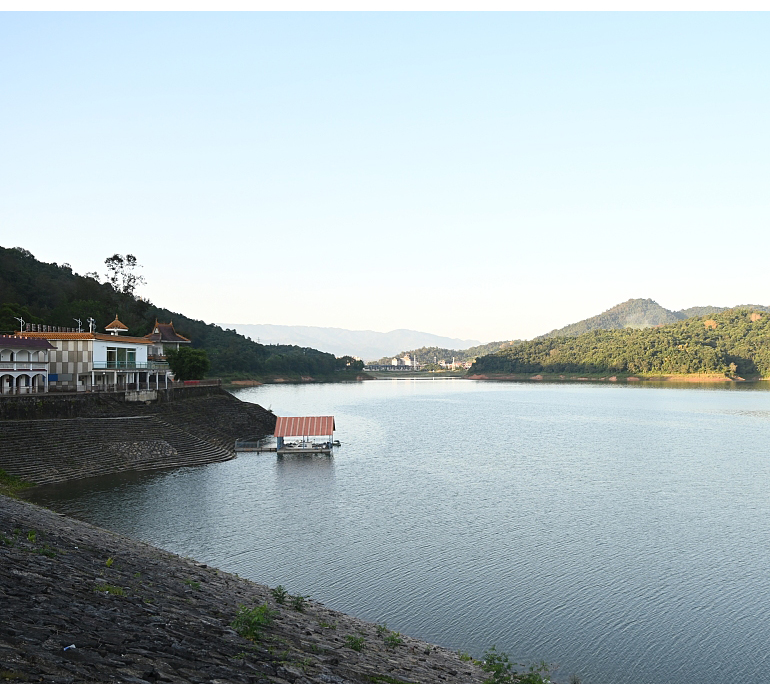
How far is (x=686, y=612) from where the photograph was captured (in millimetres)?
20141

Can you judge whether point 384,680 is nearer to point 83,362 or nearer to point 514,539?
point 514,539

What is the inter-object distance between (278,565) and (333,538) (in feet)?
13.9

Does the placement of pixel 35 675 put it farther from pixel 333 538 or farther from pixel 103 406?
pixel 103 406

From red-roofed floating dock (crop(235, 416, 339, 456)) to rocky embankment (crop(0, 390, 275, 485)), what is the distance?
2.25 metres

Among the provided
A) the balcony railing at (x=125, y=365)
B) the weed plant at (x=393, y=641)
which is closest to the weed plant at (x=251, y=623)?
the weed plant at (x=393, y=641)

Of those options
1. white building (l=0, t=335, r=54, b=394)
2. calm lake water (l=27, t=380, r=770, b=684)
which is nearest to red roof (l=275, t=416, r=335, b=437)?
calm lake water (l=27, t=380, r=770, b=684)

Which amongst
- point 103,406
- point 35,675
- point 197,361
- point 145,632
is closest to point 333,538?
point 145,632

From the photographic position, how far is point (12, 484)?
105 feet

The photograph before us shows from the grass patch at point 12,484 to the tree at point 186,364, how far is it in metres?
36.4

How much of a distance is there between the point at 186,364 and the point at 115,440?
28.6 metres

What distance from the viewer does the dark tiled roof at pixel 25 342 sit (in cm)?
4481

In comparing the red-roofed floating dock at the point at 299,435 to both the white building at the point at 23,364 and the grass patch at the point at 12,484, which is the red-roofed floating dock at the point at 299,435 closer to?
the white building at the point at 23,364

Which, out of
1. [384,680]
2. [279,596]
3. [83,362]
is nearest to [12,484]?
[83,362]

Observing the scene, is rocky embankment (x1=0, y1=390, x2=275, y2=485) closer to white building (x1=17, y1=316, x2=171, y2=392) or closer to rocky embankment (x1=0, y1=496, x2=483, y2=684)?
white building (x1=17, y1=316, x2=171, y2=392)
